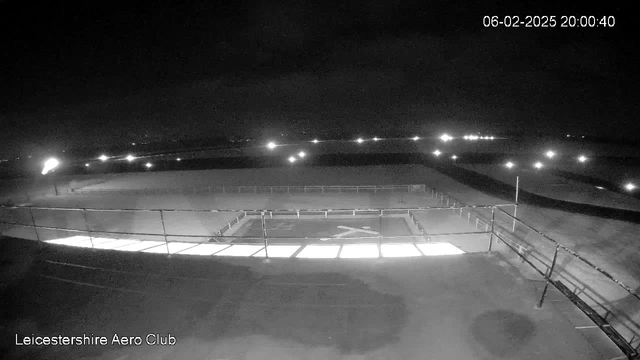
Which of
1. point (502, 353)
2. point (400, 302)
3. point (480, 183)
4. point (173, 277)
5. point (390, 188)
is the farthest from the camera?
point (480, 183)

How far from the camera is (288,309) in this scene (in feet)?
12.2

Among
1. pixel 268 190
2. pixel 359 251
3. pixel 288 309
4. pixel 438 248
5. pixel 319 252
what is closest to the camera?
→ pixel 288 309

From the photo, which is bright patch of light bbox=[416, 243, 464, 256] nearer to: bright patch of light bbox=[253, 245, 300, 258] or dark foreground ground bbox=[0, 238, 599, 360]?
dark foreground ground bbox=[0, 238, 599, 360]

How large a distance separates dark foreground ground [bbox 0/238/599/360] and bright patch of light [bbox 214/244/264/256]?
1.33 metres

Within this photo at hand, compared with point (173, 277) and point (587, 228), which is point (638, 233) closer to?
point (587, 228)

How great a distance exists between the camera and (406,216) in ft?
50.6

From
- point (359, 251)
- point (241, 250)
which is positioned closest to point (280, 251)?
point (241, 250)

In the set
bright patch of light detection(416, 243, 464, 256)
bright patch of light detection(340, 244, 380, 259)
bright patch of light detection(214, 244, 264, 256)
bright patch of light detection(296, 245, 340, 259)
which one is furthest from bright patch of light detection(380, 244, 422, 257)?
bright patch of light detection(214, 244, 264, 256)

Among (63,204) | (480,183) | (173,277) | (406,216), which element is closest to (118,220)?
(63,204)

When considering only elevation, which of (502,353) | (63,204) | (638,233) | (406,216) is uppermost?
(502,353)

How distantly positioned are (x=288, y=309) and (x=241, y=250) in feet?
10.5

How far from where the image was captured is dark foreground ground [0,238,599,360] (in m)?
3.08

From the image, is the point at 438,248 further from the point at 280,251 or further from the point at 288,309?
the point at 288,309

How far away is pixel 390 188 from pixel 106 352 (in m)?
19.4
